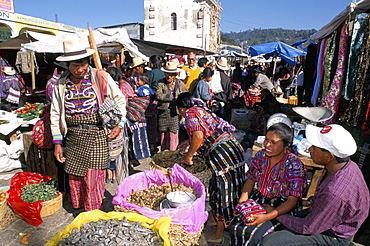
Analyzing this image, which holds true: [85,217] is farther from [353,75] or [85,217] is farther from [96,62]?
[353,75]

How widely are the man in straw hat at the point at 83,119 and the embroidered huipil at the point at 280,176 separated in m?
1.64

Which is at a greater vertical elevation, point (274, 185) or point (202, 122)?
point (202, 122)

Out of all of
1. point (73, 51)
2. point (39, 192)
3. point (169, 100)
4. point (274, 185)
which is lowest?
point (39, 192)

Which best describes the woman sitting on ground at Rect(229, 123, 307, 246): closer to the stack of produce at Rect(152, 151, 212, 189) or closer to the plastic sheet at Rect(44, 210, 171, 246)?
the plastic sheet at Rect(44, 210, 171, 246)

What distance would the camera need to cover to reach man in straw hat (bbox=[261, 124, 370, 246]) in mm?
1744

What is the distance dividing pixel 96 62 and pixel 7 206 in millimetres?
2183

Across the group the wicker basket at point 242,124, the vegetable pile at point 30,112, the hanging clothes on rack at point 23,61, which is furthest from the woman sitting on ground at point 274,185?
the hanging clothes on rack at point 23,61

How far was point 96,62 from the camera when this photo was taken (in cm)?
370

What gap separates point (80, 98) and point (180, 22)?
94.8 feet

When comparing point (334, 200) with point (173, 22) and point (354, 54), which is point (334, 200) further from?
point (173, 22)

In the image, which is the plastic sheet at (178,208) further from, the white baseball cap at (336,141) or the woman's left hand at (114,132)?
the white baseball cap at (336,141)

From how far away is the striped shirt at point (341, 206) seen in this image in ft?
5.68

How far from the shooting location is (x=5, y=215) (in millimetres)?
3037

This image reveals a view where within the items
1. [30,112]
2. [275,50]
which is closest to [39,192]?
[30,112]
